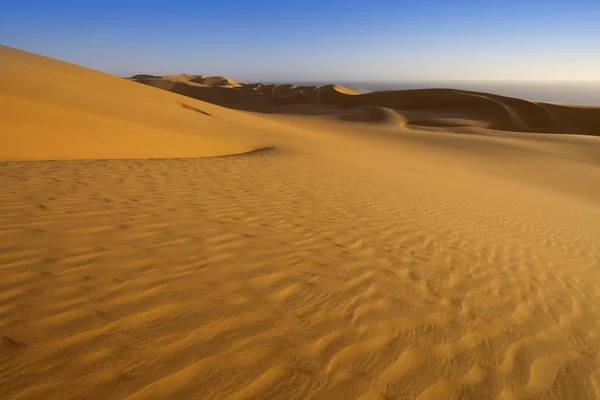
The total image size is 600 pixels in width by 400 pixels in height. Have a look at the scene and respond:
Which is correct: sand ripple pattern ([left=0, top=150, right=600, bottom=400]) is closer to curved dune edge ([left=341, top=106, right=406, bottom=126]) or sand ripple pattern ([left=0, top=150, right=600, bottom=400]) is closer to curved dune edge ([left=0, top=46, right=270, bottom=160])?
curved dune edge ([left=0, top=46, right=270, bottom=160])

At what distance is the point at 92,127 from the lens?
8906 millimetres

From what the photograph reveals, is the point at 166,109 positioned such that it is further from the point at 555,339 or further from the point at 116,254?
the point at 555,339

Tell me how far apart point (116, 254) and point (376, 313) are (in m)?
1.96

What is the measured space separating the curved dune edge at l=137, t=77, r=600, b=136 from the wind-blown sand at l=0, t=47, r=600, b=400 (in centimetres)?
2557

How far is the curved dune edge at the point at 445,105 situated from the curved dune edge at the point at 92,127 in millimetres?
20096

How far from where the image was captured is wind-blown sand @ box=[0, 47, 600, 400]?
2.03 metres

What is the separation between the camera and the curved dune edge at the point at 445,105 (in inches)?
1253

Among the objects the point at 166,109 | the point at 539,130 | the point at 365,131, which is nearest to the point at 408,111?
the point at 539,130

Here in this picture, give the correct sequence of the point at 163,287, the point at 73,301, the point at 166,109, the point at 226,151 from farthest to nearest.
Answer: the point at 166,109 < the point at 226,151 < the point at 163,287 < the point at 73,301

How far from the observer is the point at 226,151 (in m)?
10.4

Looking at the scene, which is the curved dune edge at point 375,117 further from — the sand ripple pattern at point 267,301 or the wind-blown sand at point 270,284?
the sand ripple pattern at point 267,301

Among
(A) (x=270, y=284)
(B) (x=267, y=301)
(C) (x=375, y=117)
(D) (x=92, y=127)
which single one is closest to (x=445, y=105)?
(C) (x=375, y=117)

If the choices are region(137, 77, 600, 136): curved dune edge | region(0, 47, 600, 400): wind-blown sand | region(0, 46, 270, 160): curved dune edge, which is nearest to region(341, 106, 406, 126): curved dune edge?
region(137, 77, 600, 136): curved dune edge

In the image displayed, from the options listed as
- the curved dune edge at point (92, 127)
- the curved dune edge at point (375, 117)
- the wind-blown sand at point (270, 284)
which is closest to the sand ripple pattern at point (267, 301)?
the wind-blown sand at point (270, 284)
